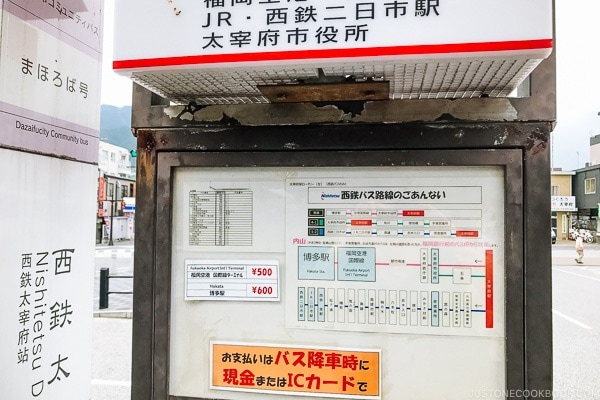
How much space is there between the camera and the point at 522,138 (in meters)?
1.47

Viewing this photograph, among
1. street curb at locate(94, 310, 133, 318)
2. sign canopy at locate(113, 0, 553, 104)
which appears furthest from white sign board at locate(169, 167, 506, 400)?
street curb at locate(94, 310, 133, 318)

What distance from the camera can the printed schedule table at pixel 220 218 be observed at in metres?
1.64

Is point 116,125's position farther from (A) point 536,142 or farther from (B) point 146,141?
(A) point 536,142

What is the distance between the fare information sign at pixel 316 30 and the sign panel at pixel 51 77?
843mm

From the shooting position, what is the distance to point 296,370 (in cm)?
160

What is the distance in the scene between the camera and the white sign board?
1.53 m

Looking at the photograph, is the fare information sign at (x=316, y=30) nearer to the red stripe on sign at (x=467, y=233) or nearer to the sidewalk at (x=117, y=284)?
the red stripe on sign at (x=467, y=233)

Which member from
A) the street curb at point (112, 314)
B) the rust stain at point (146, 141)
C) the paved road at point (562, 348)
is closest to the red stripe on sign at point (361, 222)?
the rust stain at point (146, 141)

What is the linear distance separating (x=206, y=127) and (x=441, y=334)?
1084mm

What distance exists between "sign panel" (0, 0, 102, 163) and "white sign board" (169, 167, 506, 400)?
0.75 metres

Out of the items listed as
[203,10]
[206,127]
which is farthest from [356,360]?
[203,10]

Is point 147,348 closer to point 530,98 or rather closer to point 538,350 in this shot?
point 538,350

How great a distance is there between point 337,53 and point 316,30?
3.4 inches

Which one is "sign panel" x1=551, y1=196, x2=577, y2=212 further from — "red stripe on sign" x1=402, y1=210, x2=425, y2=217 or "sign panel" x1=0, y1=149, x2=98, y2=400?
"sign panel" x1=0, y1=149, x2=98, y2=400
